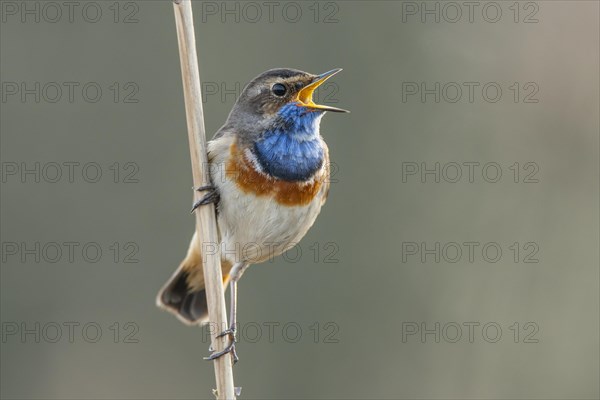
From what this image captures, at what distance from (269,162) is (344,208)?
12.1ft

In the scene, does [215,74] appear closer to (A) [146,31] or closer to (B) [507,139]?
(A) [146,31]

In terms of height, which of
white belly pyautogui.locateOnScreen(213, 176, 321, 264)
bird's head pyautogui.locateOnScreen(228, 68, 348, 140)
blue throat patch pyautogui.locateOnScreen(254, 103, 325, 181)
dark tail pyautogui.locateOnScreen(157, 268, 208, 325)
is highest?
bird's head pyautogui.locateOnScreen(228, 68, 348, 140)

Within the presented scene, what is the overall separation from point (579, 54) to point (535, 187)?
1.17 metres

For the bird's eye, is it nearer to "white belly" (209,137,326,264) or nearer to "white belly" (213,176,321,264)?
"white belly" (209,137,326,264)

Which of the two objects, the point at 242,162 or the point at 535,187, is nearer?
the point at 242,162

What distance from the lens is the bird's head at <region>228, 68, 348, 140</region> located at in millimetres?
4715

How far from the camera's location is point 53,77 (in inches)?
334

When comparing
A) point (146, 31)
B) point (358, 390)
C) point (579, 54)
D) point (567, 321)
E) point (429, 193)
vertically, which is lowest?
point (358, 390)

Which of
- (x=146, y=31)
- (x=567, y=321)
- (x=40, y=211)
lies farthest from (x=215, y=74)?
(x=567, y=321)

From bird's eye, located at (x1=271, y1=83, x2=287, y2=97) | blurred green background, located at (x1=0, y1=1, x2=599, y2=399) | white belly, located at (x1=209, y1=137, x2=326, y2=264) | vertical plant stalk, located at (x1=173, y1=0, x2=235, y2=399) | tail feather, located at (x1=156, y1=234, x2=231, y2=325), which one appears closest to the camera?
vertical plant stalk, located at (x1=173, y1=0, x2=235, y2=399)

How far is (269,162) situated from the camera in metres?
4.68

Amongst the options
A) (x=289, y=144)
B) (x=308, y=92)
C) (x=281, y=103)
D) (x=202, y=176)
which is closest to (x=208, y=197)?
(x=202, y=176)

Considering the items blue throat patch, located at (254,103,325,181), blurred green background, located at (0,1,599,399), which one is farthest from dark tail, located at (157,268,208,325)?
blurred green background, located at (0,1,599,399)

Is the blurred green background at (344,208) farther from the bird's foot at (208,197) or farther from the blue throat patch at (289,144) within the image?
the bird's foot at (208,197)
